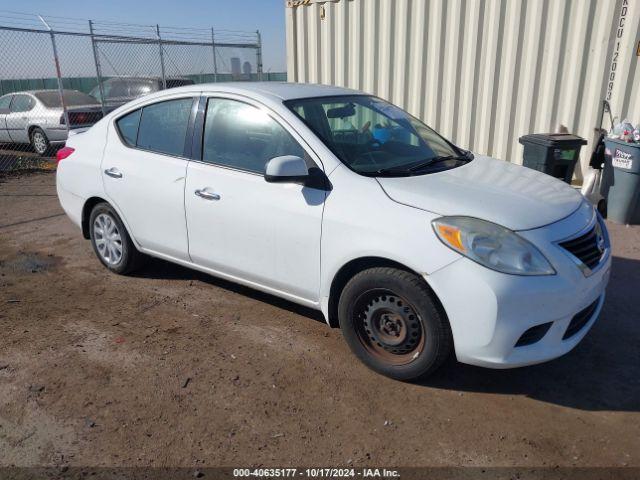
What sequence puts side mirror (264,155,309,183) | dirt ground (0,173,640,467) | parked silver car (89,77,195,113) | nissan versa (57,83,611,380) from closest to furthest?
1. dirt ground (0,173,640,467)
2. nissan versa (57,83,611,380)
3. side mirror (264,155,309,183)
4. parked silver car (89,77,195,113)

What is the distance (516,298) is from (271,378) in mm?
1543

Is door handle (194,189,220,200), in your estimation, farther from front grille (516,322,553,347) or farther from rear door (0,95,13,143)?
rear door (0,95,13,143)

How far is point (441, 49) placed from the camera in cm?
760

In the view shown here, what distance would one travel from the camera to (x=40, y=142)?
1176cm

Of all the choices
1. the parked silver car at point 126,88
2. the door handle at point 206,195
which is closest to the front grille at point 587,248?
the door handle at point 206,195

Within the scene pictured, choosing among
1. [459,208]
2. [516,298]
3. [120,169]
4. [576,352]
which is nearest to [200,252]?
[120,169]

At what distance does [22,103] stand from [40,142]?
3.70 feet

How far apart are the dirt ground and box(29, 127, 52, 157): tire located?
838 cm

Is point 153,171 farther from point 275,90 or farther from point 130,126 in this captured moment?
point 275,90

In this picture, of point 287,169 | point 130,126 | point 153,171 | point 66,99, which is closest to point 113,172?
point 130,126

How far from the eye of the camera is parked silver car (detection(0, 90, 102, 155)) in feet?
36.9

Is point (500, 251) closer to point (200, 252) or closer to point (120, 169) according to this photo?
point (200, 252)

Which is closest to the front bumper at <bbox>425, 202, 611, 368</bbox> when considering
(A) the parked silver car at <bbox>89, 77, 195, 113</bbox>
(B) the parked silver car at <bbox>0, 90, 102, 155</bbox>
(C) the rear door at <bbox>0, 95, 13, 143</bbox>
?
(B) the parked silver car at <bbox>0, 90, 102, 155</bbox>

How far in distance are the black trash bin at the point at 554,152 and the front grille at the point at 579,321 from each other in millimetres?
3672
